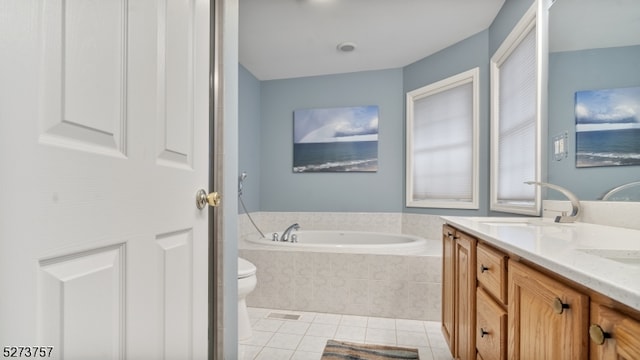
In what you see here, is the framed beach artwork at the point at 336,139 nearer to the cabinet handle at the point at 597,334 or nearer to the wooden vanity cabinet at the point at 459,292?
the wooden vanity cabinet at the point at 459,292

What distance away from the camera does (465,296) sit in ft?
4.43

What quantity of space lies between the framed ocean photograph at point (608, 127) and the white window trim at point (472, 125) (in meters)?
1.16

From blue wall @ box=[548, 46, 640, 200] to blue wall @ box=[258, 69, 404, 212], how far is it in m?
1.72

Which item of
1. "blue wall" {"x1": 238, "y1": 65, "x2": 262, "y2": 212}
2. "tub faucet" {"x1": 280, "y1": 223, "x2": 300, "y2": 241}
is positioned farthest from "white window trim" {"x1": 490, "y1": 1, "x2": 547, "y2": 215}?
"blue wall" {"x1": 238, "y1": 65, "x2": 262, "y2": 212}

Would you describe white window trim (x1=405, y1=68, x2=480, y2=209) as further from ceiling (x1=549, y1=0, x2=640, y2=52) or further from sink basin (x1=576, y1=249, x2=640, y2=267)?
sink basin (x1=576, y1=249, x2=640, y2=267)

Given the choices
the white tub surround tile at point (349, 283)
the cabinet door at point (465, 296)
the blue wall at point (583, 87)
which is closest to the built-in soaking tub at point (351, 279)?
the white tub surround tile at point (349, 283)

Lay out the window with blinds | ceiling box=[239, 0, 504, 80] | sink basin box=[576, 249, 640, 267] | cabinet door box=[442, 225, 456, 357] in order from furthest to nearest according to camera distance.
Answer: ceiling box=[239, 0, 504, 80] < the window with blinds < cabinet door box=[442, 225, 456, 357] < sink basin box=[576, 249, 640, 267]

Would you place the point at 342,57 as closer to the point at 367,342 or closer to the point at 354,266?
the point at 354,266

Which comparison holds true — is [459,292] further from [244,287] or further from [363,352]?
[244,287]

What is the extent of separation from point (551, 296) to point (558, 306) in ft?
0.13

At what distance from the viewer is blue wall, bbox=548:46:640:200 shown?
133 cm

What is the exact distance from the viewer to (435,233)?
2.98 m

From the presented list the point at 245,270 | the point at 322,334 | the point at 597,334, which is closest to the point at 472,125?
the point at 322,334

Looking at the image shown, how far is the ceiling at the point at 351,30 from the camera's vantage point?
230cm
